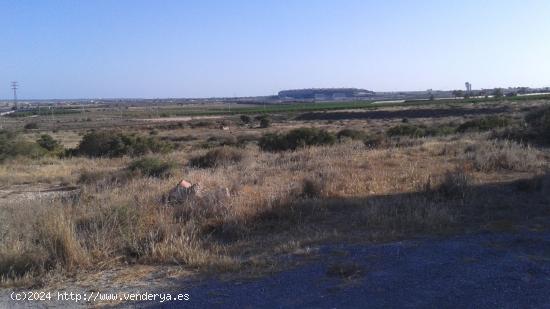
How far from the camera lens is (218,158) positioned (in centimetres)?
2477

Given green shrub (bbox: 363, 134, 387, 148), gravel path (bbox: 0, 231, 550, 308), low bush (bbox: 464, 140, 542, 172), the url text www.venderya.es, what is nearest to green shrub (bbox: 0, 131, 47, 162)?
green shrub (bbox: 363, 134, 387, 148)

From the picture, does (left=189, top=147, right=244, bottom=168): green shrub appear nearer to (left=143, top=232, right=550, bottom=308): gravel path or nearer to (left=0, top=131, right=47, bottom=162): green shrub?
(left=0, top=131, right=47, bottom=162): green shrub

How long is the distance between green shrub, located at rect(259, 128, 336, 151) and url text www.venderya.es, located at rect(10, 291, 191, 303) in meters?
27.7

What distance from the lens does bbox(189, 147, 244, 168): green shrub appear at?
24.3 metres

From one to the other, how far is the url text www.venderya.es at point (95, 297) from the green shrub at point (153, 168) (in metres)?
12.1

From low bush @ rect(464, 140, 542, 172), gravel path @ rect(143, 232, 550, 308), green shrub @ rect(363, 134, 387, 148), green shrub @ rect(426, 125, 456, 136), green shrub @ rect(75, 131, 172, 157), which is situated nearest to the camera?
gravel path @ rect(143, 232, 550, 308)

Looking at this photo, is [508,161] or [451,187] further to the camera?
[508,161]

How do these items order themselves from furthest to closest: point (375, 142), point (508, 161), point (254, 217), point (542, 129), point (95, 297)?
point (375, 142) < point (542, 129) < point (508, 161) < point (254, 217) < point (95, 297)

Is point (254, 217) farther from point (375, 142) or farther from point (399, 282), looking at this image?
point (375, 142)

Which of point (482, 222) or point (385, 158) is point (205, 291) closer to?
point (482, 222)

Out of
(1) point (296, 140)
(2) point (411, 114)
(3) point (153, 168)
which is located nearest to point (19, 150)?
(1) point (296, 140)

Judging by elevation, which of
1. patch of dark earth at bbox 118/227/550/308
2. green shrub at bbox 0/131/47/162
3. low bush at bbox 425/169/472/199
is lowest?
green shrub at bbox 0/131/47/162

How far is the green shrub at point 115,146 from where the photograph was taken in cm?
3803

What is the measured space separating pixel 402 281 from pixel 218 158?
18.8 metres
